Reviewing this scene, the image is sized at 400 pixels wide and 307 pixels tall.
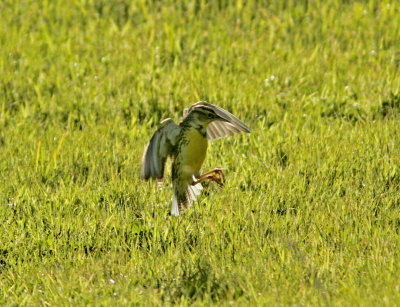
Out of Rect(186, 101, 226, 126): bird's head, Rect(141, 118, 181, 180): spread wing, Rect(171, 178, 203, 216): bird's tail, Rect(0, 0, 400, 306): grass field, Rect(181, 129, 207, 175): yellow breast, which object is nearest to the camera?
Rect(0, 0, 400, 306): grass field

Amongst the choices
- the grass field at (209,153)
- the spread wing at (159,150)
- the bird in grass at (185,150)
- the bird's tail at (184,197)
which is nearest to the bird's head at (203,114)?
the bird in grass at (185,150)

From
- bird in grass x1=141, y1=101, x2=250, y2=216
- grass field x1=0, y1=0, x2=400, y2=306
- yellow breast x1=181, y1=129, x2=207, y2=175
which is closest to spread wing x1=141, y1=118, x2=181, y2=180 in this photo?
bird in grass x1=141, y1=101, x2=250, y2=216

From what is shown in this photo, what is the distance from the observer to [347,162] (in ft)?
20.9

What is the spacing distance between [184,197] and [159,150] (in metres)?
0.46

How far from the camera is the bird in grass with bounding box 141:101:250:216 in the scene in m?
5.38

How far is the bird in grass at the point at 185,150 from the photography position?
5.38m

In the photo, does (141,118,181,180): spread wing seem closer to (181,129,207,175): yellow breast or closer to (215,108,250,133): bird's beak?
(181,129,207,175): yellow breast

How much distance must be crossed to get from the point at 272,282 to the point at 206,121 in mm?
1389

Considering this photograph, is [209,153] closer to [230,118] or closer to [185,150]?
[185,150]

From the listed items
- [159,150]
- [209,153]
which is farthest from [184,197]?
[209,153]

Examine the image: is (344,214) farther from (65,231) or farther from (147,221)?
(65,231)

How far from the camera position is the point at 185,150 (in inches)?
213

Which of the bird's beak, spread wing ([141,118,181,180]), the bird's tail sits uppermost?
the bird's beak

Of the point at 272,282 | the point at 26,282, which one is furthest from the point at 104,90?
the point at 272,282
